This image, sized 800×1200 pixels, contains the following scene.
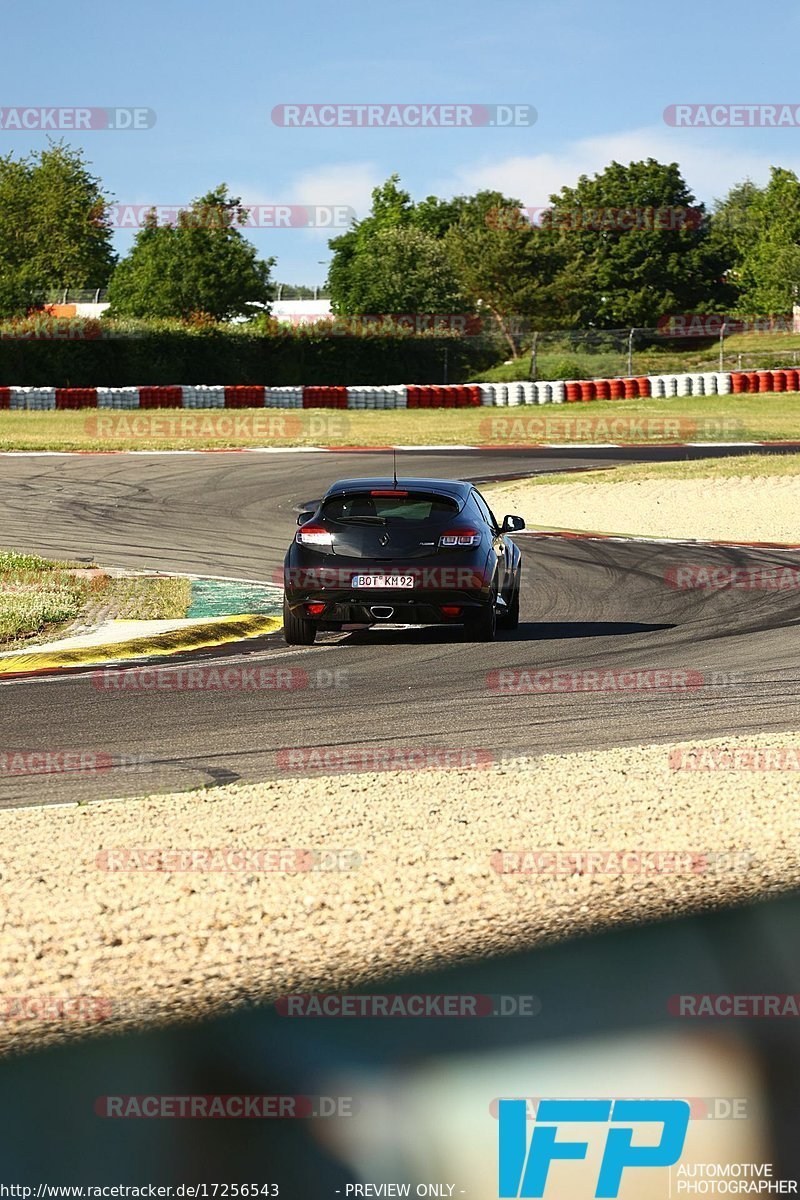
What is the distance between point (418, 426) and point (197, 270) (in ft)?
120

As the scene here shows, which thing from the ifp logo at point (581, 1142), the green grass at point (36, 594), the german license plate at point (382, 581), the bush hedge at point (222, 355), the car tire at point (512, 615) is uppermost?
the bush hedge at point (222, 355)

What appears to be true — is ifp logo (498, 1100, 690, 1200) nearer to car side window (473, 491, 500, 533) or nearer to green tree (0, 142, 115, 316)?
car side window (473, 491, 500, 533)

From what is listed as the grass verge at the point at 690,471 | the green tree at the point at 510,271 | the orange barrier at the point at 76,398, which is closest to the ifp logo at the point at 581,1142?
the grass verge at the point at 690,471

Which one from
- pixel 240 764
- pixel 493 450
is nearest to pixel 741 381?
pixel 493 450

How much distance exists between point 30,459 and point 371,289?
49.1 meters

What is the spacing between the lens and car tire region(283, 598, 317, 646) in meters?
12.5

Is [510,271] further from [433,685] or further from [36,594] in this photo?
[433,685]

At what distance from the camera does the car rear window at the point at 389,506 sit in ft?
41.0

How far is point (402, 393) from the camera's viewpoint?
168ft

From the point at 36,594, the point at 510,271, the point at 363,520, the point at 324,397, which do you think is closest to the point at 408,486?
the point at 363,520

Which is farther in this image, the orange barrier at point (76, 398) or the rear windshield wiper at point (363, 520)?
the orange barrier at point (76, 398)

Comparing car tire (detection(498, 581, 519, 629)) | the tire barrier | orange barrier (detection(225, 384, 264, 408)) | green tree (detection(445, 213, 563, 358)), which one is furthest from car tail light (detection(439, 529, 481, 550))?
green tree (detection(445, 213, 563, 358))

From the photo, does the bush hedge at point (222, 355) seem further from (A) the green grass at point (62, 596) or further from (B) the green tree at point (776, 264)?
(A) the green grass at point (62, 596)

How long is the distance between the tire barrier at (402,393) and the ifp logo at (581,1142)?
4440 centimetres
